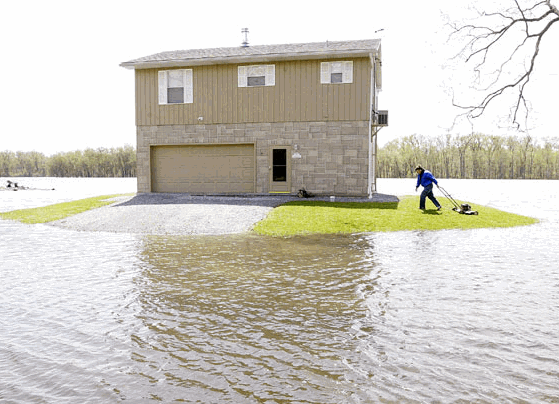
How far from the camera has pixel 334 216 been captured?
16.1 m

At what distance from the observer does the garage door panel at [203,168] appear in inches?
888

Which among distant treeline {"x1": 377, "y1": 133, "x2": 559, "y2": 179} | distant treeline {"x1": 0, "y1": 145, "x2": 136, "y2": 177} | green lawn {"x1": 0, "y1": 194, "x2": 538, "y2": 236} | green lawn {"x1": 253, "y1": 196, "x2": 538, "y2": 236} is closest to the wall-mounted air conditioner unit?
green lawn {"x1": 0, "y1": 194, "x2": 538, "y2": 236}

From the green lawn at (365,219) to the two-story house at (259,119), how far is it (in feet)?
11.1

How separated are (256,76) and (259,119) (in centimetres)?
205

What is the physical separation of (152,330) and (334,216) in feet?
36.7

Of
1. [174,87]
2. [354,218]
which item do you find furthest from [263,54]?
[354,218]

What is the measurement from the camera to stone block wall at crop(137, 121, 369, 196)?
2106 cm

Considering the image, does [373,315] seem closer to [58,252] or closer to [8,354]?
[8,354]

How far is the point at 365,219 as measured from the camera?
15.8 meters

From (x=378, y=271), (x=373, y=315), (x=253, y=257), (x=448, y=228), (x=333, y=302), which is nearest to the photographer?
(x=373, y=315)

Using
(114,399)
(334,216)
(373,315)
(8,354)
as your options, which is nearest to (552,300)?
(373,315)

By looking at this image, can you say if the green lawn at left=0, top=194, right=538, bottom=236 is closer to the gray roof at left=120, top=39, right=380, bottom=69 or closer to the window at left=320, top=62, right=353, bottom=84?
the window at left=320, top=62, right=353, bottom=84

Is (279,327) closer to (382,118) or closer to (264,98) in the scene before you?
(264,98)

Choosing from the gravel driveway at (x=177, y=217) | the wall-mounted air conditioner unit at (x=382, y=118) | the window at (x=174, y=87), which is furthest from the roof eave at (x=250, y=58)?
the gravel driveway at (x=177, y=217)
